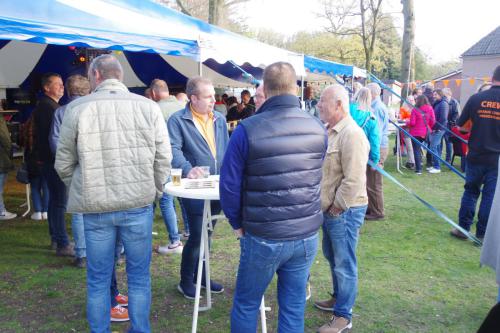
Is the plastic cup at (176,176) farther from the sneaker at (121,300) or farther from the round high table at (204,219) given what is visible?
the sneaker at (121,300)

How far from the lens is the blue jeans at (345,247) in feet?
9.28

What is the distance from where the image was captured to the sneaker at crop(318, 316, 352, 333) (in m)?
2.96

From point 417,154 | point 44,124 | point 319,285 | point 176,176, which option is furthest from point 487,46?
point 176,176

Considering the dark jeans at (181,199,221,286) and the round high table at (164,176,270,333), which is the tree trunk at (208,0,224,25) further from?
the round high table at (164,176,270,333)

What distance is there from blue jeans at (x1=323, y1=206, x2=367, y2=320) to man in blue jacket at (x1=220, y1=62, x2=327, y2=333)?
651mm

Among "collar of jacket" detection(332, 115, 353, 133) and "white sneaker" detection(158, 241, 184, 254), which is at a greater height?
"collar of jacket" detection(332, 115, 353, 133)

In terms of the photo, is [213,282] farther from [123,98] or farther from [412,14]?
[412,14]

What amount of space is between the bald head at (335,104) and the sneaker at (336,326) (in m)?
1.33

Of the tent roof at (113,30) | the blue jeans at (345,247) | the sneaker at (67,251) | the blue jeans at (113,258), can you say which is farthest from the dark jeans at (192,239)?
the tent roof at (113,30)

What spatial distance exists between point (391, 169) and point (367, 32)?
64.2 ft

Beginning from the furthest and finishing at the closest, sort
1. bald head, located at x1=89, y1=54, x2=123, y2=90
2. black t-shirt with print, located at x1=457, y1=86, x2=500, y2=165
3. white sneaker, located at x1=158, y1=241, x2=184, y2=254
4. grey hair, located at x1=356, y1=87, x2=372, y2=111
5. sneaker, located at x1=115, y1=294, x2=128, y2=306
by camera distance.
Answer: grey hair, located at x1=356, y1=87, x2=372, y2=111 < black t-shirt with print, located at x1=457, y1=86, x2=500, y2=165 < white sneaker, located at x1=158, y1=241, x2=184, y2=254 < sneaker, located at x1=115, y1=294, x2=128, y2=306 < bald head, located at x1=89, y1=54, x2=123, y2=90

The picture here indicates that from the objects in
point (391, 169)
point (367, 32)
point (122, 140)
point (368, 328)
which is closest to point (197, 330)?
point (368, 328)

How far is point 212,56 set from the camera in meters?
4.62

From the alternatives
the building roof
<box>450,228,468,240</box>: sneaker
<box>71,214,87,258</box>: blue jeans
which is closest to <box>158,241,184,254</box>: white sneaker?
<box>71,214,87,258</box>: blue jeans
